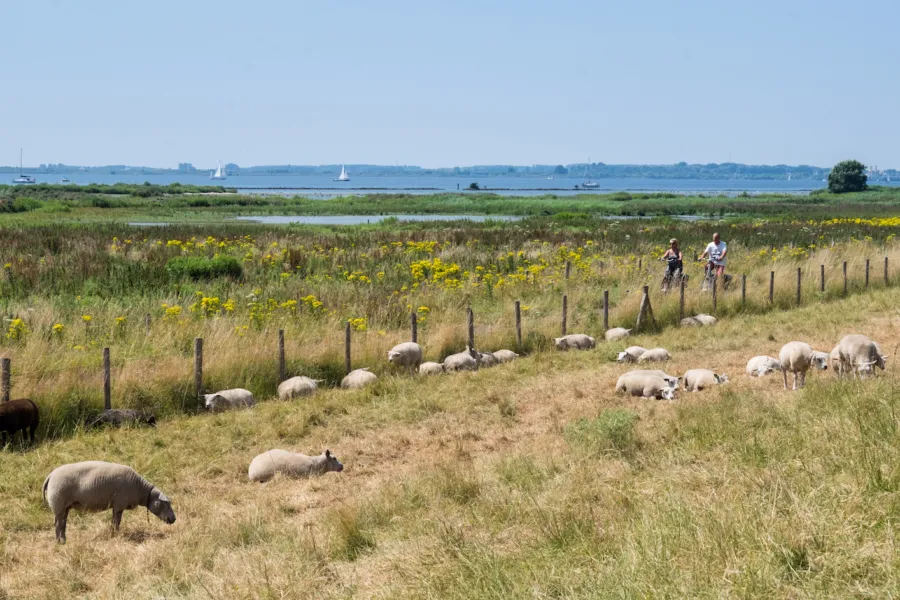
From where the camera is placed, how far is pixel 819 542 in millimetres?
5738

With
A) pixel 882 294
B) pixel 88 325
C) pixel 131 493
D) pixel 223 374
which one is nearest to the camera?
pixel 131 493

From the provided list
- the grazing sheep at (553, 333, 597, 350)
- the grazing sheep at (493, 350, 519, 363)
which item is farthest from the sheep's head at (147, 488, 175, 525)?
the grazing sheep at (553, 333, 597, 350)

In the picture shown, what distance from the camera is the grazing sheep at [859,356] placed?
42.0 ft

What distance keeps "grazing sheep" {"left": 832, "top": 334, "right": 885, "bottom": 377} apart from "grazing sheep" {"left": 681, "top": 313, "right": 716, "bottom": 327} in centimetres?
760

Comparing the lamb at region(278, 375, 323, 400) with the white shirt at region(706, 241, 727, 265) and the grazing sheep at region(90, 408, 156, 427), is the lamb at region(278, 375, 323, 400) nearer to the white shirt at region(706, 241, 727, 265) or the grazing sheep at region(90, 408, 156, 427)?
the grazing sheep at region(90, 408, 156, 427)

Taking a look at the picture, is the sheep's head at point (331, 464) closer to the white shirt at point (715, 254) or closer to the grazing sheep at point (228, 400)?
the grazing sheep at point (228, 400)

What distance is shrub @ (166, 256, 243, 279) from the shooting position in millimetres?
26562

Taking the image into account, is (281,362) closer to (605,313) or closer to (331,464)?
(331,464)

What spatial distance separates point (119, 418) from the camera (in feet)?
42.7

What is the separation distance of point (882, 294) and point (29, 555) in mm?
23366

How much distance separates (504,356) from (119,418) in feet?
25.2

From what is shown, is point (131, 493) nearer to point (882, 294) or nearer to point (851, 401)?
point (851, 401)

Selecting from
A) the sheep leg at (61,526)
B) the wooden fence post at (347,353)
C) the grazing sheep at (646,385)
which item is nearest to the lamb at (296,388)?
the wooden fence post at (347,353)

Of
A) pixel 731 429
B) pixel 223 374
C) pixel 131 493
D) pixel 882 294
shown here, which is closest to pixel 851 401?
pixel 731 429
